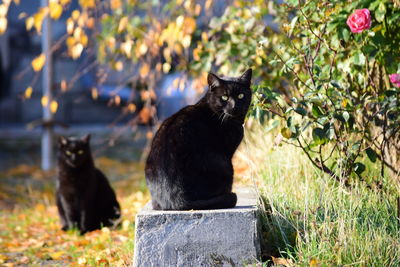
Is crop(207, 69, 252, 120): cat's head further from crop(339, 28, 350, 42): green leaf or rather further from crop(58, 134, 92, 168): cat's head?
crop(58, 134, 92, 168): cat's head

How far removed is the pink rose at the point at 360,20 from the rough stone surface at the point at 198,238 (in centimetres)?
121

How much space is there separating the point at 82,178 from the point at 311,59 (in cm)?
225

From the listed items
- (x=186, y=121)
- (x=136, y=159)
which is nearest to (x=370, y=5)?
(x=186, y=121)

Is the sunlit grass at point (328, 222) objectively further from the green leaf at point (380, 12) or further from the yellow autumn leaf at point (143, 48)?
the yellow autumn leaf at point (143, 48)

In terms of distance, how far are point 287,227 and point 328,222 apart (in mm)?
269

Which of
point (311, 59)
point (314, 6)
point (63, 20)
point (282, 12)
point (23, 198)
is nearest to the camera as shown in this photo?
point (314, 6)

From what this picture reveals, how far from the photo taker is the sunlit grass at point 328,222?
3078mm

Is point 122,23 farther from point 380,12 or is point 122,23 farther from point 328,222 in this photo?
point 328,222

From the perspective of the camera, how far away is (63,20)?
12.6m

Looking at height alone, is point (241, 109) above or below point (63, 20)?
below

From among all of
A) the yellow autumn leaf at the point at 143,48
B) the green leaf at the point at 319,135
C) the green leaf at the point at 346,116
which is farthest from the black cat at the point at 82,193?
the green leaf at the point at 346,116

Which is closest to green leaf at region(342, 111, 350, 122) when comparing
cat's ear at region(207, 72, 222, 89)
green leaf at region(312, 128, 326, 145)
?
green leaf at region(312, 128, 326, 145)

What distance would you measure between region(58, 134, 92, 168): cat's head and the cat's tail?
202 cm

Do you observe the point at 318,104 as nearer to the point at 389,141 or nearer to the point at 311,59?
the point at 311,59
